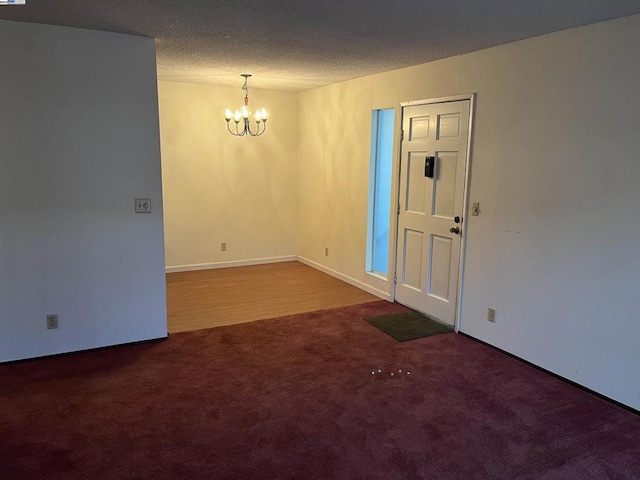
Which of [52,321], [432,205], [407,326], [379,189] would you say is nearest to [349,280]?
[379,189]

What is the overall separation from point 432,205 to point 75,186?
3.10 m

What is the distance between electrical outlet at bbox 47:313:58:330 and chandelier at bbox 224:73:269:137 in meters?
3.21

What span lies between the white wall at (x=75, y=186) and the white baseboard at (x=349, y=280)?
8.26 feet

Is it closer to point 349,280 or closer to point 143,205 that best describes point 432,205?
point 349,280

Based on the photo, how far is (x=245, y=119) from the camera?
5.94 m

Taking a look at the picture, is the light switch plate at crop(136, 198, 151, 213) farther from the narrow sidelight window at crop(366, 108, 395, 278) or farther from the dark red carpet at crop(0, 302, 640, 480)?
the narrow sidelight window at crop(366, 108, 395, 278)

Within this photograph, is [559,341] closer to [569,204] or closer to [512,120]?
[569,204]

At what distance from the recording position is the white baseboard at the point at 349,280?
524 centimetres

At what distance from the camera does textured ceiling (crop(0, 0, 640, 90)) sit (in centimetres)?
266

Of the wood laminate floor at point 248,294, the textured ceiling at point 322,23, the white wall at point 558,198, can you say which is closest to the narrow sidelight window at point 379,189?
the wood laminate floor at point 248,294

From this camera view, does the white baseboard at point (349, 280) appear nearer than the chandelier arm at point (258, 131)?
Yes

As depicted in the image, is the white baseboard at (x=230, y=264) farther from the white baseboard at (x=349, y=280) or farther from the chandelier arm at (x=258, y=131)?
the chandelier arm at (x=258, y=131)

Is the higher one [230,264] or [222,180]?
[222,180]

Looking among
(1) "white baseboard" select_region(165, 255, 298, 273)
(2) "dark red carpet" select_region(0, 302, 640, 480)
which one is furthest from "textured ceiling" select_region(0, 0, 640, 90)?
(1) "white baseboard" select_region(165, 255, 298, 273)
